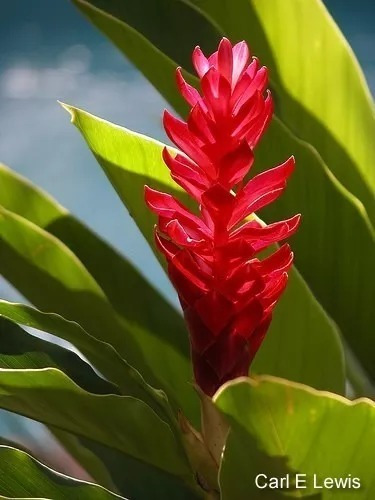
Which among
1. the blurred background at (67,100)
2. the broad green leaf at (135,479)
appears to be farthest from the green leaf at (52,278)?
the blurred background at (67,100)

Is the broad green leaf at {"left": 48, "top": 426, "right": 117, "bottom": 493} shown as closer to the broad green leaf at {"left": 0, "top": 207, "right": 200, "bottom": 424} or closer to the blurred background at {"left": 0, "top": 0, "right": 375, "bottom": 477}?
the broad green leaf at {"left": 0, "top": 207, "right": 200, "bottom": 424}

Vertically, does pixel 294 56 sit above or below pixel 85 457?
above

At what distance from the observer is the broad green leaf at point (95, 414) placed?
1.55 feet

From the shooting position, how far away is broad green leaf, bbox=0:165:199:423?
685 millimetres

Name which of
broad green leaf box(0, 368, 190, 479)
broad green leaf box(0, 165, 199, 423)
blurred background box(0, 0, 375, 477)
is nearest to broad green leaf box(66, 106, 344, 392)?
broad green leaf box(0, 165, 199, 423)

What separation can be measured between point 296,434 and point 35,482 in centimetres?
24

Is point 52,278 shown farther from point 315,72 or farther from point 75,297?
point 315,72

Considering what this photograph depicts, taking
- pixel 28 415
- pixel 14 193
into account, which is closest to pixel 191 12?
pixel 14 193

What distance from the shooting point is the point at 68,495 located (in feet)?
1.79

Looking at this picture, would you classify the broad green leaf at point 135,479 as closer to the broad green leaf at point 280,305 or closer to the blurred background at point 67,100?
the broad green leaf at point 280,305

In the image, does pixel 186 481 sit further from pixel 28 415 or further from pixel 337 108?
pixel 337 108

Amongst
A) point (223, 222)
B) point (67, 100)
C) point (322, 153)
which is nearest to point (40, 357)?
point (223, 222)

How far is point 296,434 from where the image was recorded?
39cm

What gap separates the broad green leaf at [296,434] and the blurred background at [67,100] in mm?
813
